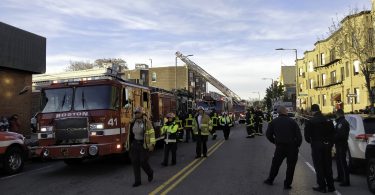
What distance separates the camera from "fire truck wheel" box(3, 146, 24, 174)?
13.0 metres

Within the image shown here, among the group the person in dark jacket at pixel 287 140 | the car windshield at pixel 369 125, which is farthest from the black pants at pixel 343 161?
the car windshield at pixel 369 125

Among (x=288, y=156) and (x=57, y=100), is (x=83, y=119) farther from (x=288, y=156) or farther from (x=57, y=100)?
(x=288, y=156)

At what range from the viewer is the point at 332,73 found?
57562 millimetres

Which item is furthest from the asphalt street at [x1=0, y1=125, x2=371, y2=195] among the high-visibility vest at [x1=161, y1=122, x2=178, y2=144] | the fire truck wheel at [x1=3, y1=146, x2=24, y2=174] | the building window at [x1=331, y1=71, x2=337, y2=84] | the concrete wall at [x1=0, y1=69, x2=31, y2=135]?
the building window at [x1=331, y1=71, x2=337, y2=84]

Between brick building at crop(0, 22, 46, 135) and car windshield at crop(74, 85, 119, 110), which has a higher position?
brick building at crop(0, 22, 46, 135)

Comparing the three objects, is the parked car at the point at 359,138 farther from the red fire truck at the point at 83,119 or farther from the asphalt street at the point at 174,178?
the red fire truck at the point at 83,119

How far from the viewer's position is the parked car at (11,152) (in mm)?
12930

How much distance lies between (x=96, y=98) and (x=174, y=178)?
130 inches

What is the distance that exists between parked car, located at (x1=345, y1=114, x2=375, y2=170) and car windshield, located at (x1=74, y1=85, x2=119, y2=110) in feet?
21.4

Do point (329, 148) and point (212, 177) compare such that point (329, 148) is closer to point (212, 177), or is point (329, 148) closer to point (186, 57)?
point (212, 177)

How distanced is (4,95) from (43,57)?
12.3 feet

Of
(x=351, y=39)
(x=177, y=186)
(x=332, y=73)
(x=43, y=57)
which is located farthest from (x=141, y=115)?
(x=332, y=73)

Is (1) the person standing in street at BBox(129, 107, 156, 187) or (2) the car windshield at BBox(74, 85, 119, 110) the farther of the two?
(2) the car windshield at BBox(74, 85, 119, 110)

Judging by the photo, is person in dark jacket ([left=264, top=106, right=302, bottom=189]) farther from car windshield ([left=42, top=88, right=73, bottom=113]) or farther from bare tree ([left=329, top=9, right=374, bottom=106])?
bare tree ([left=329, top=9, right=374, bottom=106])
